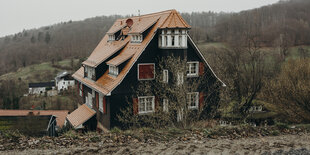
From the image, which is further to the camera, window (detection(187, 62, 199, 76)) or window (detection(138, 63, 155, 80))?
window (detection(187, 62, 199, 76))

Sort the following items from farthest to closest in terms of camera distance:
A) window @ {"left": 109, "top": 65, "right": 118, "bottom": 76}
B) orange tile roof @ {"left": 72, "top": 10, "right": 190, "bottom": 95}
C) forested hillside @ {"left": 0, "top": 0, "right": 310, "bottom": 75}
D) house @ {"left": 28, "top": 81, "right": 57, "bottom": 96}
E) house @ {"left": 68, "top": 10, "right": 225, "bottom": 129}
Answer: house @ {"left": 28, "top": 81, "right": 57, "bottom": 96} < forested hillside @ {"left": 0, "top": 0, "right": 310, "bottom": 75} < window @ {"left": 109, "top": 65, "right": 118, "bottom": 76} < orange tile roof @ {"left": 72, "top": 10, "right": 190, "bottom": 95} < house @ {"left": 68, "top": 10, "right": 225, "bottom": 129}

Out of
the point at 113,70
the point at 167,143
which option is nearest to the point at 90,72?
the point at 113,70

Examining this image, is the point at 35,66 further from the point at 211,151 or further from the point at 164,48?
the point at 211,151

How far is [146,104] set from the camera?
2145 centimetres

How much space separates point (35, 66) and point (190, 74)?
89.8 metres

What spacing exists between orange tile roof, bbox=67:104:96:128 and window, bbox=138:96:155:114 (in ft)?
18.1

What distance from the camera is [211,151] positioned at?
10.5 metres

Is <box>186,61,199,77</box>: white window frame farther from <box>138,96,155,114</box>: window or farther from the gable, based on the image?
<box>138,96,155,114</box>: window

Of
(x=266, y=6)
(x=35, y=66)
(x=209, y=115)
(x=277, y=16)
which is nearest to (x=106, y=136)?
(x=209, y=115)

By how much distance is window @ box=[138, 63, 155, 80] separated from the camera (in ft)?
70.0

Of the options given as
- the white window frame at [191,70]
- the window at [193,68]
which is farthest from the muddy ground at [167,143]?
the window at [193,68]

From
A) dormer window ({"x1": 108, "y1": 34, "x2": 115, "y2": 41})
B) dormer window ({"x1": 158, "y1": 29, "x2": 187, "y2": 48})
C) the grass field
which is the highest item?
dormer window ({"x1": 108, "y1": 34, "x2": 115, "y2": 41})

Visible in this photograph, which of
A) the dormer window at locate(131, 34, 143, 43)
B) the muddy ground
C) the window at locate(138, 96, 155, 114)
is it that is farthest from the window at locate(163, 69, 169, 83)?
the muddy ground

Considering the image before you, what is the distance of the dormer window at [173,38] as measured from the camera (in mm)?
21203
